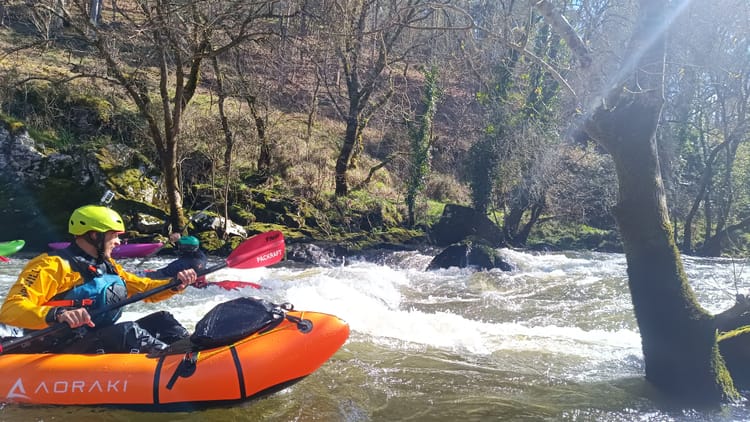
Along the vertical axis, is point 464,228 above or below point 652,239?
below

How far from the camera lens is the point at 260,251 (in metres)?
4.78

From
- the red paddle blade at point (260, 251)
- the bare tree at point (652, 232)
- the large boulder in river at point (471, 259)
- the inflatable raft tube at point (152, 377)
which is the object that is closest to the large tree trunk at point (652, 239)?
the bare tree at point (652, 232)

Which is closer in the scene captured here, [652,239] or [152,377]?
[152,377]

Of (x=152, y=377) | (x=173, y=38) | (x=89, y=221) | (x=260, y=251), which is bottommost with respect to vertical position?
(x=152, y=377)

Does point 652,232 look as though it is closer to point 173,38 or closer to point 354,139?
point 173,38

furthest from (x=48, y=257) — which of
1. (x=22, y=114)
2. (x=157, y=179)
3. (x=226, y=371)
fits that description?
(x=22, y=114)

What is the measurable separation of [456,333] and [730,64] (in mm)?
9746

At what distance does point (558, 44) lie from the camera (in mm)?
12812

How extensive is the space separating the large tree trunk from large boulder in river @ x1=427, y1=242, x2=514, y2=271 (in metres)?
6.01

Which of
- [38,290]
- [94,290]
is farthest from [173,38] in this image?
[38,290]

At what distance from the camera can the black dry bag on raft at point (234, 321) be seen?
363 centimetres

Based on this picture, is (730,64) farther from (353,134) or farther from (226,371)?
(226,371)

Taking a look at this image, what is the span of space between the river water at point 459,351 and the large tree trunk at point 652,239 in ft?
0.75

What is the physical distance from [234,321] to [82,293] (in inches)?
38.4
